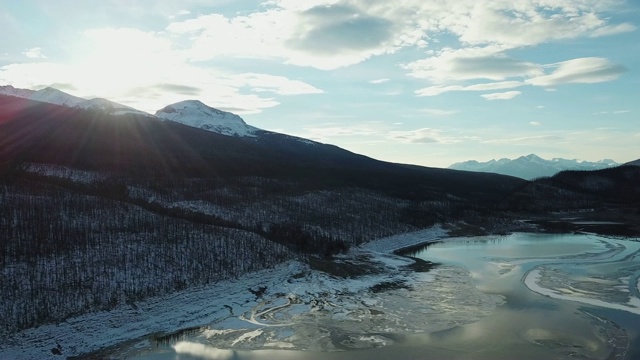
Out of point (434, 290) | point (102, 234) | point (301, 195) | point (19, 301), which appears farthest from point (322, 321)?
point (301, 195)

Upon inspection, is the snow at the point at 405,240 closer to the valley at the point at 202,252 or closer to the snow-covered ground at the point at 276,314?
the valley at the point at 202,252

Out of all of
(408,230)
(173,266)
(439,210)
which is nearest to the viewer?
(173,266)

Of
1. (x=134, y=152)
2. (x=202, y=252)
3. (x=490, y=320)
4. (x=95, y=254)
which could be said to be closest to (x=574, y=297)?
(x=490, y=320)

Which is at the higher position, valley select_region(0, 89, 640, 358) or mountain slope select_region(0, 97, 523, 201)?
mountain slope select_region(0, 97, 523, 201)

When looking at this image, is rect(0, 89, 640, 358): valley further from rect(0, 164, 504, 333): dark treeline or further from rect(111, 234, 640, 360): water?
rect(111, 234, 640, 360): water

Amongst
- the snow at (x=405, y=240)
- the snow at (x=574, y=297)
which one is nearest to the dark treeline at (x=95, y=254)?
the snow at (x=405, y=240)

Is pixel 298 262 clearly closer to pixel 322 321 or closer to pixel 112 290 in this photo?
pixel 322 321

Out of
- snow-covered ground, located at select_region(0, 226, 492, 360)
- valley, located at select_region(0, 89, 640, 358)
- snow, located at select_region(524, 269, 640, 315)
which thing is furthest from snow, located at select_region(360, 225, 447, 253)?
snow, located at select_region(524, 269, 640, 315)
